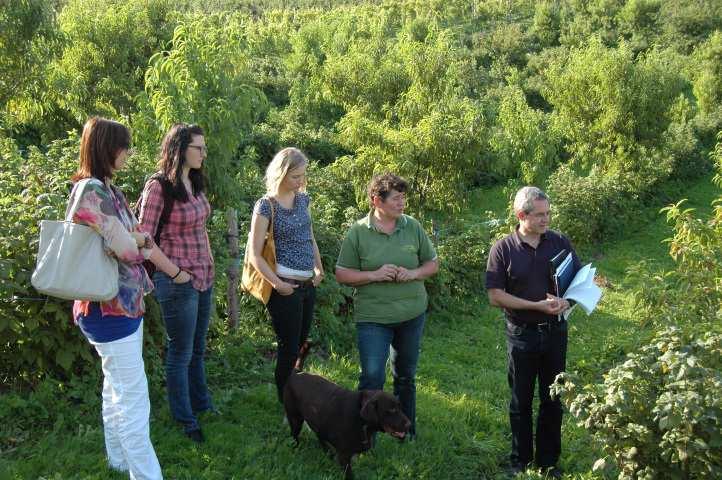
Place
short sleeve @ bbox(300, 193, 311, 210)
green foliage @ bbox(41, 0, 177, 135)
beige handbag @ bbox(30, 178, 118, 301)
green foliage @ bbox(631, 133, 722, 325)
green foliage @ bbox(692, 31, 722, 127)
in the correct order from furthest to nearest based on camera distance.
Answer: green foliage @ bbox(692, 31, 722, 127)
green foliage @ bbox(41, 0, 177, 135)
green foliage @ bbox(631, 133, 722, 325)
short sleeve @ bbox(300, 193, 311, 210)
beige handbag @ bbox(30, 178, 118, 301)

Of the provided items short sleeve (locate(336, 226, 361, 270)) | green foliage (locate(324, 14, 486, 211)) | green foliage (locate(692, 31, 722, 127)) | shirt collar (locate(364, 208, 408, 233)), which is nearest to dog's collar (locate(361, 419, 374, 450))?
short sleeve (locate(336, 226, 361, 270))

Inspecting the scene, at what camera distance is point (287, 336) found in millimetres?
4312

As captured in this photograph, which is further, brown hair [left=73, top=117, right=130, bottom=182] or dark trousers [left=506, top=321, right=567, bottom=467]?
dark trousers [left=506, top=321, right=567, bottom=467]

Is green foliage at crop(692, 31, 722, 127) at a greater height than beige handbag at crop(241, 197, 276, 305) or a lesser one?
lesser

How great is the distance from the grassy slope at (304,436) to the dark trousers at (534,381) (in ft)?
0.62

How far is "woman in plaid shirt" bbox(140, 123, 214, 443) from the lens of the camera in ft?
12.5

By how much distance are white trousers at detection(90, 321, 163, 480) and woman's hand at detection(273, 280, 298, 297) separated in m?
0.95

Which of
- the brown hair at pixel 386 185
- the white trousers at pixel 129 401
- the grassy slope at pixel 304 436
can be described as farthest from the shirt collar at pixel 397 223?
the white trousers at pixel 129 401

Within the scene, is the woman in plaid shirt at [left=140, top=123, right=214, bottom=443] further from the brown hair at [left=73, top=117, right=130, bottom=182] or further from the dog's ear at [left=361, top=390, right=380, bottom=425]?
the dog's ear at [left=361, top=390, right=380, bottom=425]

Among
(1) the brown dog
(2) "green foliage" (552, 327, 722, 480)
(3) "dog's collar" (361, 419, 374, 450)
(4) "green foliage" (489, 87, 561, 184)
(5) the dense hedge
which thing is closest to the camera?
(2) "green foliage" (552, 327, 722, 480)

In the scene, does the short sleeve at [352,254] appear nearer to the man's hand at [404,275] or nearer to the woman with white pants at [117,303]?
the man's hand at [404,275]

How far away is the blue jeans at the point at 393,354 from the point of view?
4.27 meters

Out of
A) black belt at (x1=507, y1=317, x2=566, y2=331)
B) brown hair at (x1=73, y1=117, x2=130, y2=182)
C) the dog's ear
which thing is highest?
brown hair at (x1=73, y1=117, x2=130, y2=182)

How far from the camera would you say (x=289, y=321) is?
14.0ft
